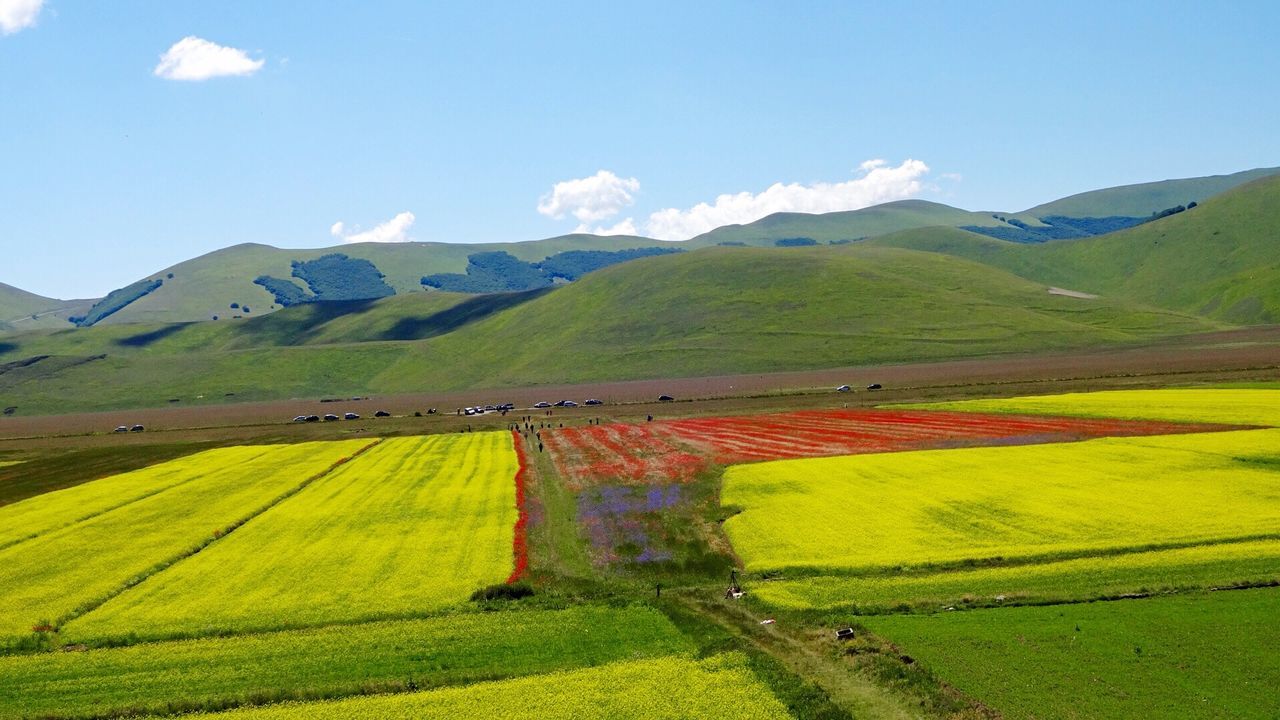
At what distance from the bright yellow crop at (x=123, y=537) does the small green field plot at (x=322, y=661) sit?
7828 millimetres

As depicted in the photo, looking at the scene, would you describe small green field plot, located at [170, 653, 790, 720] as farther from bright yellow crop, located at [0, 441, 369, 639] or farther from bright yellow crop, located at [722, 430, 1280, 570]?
bright yellow crop, located at [0, 441, 369, 639]

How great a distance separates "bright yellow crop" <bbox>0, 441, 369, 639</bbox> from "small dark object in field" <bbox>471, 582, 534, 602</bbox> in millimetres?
18802

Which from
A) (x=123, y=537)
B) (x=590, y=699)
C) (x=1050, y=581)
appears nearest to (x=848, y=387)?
(x=1050, y=581)

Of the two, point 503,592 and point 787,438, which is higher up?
point 787,438

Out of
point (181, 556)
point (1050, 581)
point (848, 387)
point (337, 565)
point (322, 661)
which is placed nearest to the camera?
point (322, 661)

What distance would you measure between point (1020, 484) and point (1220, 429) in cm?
2975

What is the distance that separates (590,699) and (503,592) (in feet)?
43.0

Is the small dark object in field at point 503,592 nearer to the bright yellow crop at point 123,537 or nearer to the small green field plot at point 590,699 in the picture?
the small green field plot at point 590,699

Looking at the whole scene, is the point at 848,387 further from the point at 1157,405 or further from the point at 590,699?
the point at 590,699

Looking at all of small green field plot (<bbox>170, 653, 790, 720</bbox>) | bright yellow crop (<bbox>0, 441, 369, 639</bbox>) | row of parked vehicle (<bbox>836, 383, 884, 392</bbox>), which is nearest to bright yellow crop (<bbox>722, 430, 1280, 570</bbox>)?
small green field plot (<bbox>170, 653, 790, 720</bbox>)

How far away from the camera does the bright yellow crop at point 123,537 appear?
40.7 metres

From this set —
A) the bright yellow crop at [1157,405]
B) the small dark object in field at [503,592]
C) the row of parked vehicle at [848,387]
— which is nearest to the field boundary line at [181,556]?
the small dark object in field at [503,592]

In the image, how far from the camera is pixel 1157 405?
86375mm

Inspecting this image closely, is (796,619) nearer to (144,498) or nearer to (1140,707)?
(1140,707)
